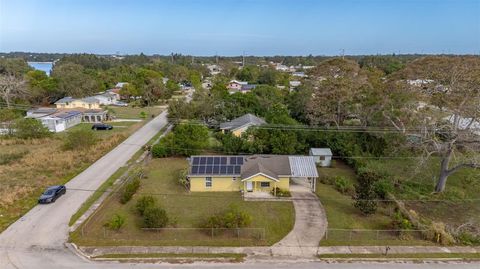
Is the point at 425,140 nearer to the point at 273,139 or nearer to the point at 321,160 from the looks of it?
the point at 321,160

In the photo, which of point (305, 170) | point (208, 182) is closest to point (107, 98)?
point (208, 182)

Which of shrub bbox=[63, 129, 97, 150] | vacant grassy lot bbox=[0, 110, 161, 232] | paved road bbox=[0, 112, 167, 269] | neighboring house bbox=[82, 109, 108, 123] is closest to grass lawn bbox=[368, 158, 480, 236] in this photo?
paved road bbox=[0, 112, 167, 269]

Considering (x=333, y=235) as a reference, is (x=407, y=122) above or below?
above

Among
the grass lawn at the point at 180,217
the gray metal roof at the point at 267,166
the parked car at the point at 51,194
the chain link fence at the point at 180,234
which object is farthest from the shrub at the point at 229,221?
the parked car at the point at 51,194

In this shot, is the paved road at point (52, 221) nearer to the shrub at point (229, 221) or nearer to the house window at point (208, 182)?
the shrub at point (229, 221)

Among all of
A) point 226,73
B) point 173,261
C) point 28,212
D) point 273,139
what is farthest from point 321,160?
point 226,73
